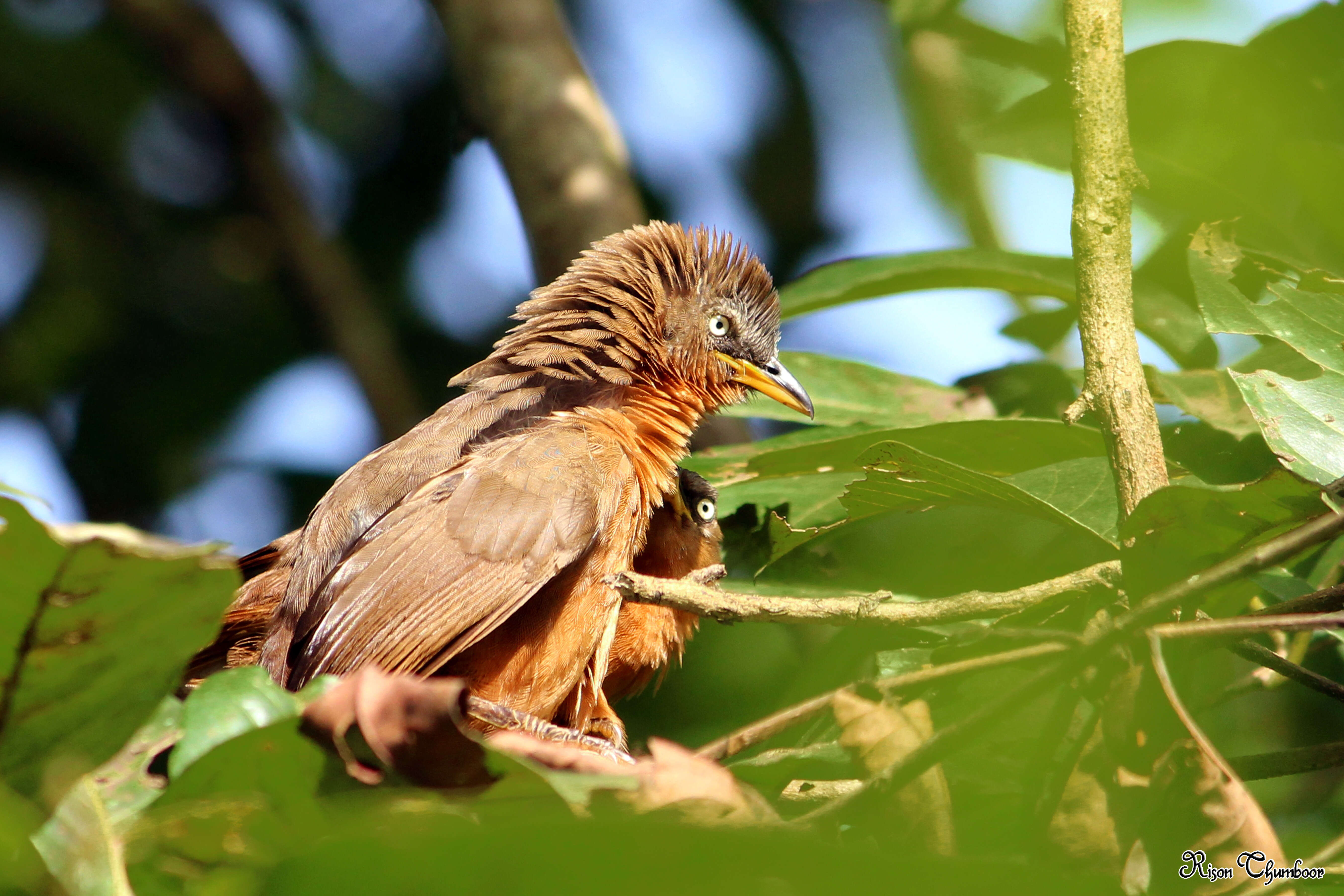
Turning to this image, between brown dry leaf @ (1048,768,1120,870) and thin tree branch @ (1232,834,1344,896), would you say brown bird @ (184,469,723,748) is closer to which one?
brown dry leaf @ (1048,768,1120,870)

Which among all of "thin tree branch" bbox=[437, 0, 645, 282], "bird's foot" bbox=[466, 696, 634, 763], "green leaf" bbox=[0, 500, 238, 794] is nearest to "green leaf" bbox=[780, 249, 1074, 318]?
"thin tree branch" bbox=[437, 0, 645, 282]

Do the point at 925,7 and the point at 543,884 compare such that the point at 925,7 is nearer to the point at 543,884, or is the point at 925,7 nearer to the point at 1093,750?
the point at 1093,750

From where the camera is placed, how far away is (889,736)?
1.54 metres

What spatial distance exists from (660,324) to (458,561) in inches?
47.8

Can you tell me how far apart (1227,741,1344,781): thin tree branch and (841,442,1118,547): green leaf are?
0.46 metres

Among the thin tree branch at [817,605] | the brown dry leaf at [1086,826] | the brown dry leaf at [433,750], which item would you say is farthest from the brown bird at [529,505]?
the brown dry leaf at [1086,826]

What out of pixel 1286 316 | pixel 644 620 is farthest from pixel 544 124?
pixel 1286 316

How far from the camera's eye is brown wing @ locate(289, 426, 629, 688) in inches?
116

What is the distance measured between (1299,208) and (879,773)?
2.16m

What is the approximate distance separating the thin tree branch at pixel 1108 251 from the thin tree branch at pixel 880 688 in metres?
0.54

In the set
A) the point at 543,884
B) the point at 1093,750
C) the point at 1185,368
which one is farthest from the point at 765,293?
the point at 543,884

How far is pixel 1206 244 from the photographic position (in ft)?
8.44

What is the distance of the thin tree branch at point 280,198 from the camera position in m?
5.63

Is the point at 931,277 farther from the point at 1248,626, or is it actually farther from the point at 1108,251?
the point at 1248,626
